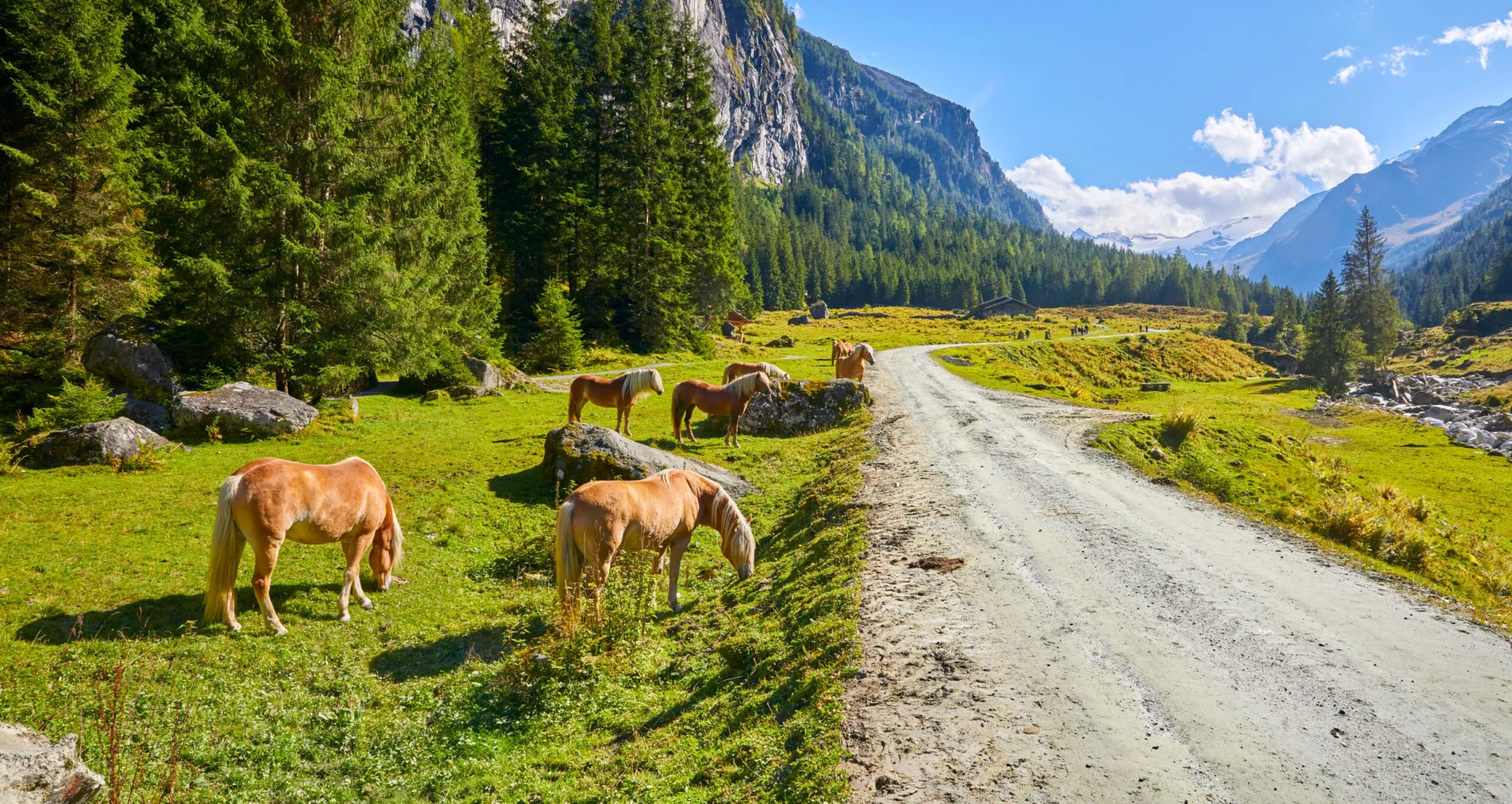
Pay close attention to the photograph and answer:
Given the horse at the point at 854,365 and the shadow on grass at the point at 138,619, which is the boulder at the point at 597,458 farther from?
the horse at the point at 854,365

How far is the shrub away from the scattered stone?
1437cm

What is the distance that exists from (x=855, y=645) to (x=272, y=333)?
75.5ft

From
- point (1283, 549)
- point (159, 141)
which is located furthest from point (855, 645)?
point (159, 141)

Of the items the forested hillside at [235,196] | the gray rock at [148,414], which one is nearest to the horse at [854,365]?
the forested hillside at [235,196]

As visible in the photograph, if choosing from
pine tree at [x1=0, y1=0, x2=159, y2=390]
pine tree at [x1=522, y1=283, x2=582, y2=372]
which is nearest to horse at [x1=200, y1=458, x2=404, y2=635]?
pine tree at [x1=0, y1=0, x2=159, y2=390]

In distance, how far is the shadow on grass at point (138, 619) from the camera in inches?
300

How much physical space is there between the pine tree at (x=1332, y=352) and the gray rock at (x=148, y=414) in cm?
8470

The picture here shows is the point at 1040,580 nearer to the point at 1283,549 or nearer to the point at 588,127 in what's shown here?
the point at 1283,549

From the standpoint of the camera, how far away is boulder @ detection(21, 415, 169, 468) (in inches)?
560

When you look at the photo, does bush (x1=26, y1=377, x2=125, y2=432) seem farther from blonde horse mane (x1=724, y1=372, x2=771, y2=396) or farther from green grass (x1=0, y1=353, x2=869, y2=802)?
blonde horse mane (x1=724, y1=372, x2=771, y2=396)

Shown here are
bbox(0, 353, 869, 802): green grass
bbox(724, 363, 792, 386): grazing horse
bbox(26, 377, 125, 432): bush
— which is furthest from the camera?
bbox(724, 363, 792, 386): grazing horse

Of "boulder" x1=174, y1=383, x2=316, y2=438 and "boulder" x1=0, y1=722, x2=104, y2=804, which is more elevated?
"boulder" x1=174, y1=383, x2=316, y2=438

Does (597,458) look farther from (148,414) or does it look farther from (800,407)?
(148,414)

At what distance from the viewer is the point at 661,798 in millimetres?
5957
